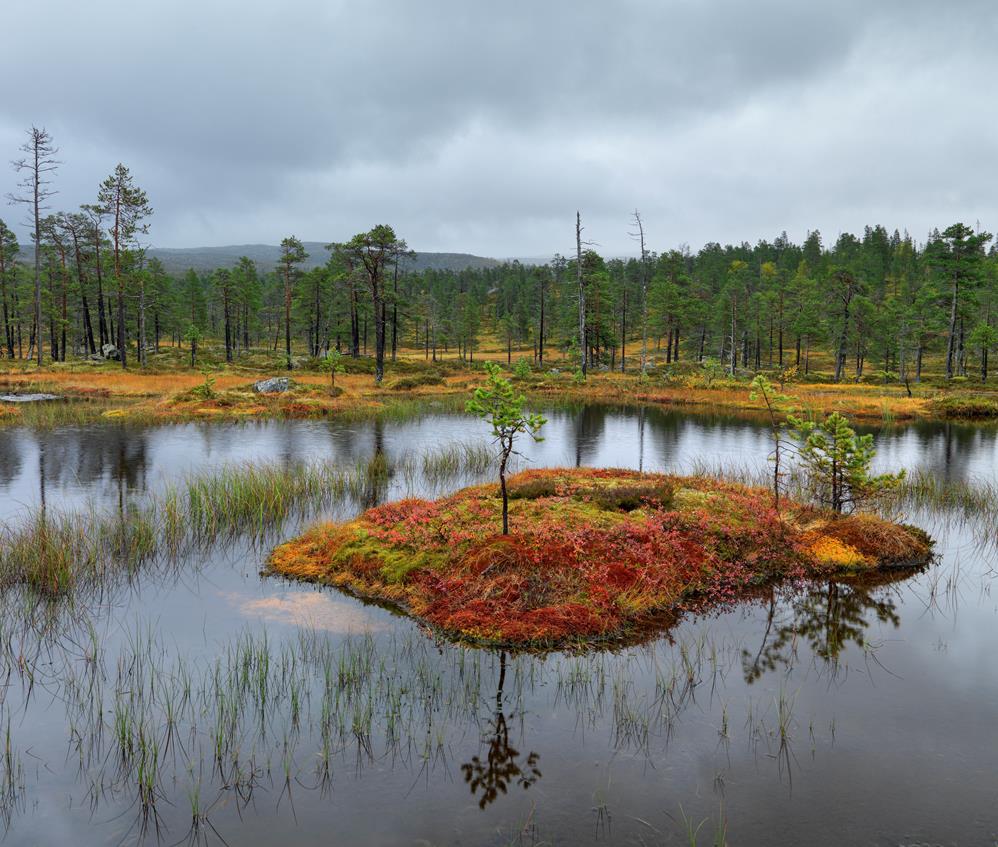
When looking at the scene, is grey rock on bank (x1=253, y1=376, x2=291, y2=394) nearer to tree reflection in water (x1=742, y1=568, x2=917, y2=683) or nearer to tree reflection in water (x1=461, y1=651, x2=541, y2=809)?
tree reflection in water (x1=742, y1=568, x2=917, y2=683)

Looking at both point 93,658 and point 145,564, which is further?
point 145,564

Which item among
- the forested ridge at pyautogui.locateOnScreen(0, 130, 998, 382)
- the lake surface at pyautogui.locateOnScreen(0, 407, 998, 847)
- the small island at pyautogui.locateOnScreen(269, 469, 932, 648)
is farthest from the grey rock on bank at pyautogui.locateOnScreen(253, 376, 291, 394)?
the lake surface at pyautogui.locateOnScreen(0, 407, 998, 847)

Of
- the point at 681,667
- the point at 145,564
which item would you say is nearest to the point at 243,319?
the point at 145,564

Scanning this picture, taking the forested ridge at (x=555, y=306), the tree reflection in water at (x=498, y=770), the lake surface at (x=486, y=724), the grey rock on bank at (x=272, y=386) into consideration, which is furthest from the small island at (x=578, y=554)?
the forested ridge at (x=555, y=306)

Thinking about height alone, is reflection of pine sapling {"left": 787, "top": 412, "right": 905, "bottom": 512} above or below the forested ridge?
below

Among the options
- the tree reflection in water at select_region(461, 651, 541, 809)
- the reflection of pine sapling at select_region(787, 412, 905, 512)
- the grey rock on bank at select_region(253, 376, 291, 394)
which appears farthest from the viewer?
the grey rock on bank at select_region(253, 376, 291, 394)

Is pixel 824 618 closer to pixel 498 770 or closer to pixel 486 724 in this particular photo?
pixel 486 724

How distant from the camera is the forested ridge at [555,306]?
204 ft

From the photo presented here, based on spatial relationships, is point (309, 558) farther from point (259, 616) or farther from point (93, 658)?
point (93, 658)

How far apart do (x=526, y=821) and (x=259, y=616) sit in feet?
19.9

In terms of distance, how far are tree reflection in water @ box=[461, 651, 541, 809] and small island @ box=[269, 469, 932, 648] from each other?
2291 millimetres

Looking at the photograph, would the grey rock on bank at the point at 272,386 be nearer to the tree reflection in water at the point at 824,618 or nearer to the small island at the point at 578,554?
the small island at the point at 578,554

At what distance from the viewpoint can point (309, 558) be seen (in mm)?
12586

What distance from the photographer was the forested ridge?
2448 inches
